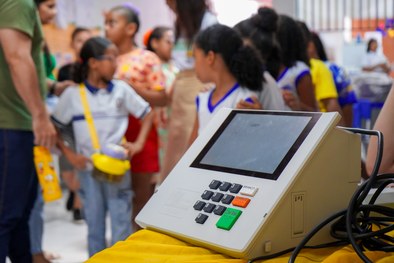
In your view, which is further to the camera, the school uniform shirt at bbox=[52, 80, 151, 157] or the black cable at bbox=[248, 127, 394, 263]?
the school uniform shirt at bbox=[52, 80, 151, 157]

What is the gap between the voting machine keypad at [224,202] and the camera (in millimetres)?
667

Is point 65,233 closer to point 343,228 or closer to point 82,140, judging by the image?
point 82,140

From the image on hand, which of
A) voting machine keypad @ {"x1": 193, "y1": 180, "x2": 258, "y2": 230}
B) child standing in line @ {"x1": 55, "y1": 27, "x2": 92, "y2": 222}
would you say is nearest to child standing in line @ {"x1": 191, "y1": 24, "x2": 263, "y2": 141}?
voting machine keypad @ {"x1": 193, "y1": 180, "x2": 258, "y2": 230}

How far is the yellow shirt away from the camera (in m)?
2.62

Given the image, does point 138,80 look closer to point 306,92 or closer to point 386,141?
point 306,92

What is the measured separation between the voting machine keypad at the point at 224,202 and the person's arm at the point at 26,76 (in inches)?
51.9

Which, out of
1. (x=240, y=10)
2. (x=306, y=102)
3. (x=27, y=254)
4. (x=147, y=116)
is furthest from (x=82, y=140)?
(x=240, y=10)

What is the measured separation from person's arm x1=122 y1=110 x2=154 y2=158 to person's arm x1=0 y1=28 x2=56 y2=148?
62 centimetres

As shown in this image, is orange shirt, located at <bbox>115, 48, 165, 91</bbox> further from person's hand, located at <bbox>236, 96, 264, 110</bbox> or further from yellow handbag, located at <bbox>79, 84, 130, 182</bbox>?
person's hand, located at <bbox>236, 96, 264, 110</bbox>

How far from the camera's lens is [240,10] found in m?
5.73

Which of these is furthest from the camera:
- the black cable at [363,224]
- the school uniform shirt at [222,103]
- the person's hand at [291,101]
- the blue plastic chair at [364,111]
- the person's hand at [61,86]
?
the blue plastic chair at [364,111]

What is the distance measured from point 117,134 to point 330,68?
108 cm

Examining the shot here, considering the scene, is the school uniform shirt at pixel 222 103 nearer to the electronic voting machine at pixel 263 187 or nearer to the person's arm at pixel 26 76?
the person's arm at pixel 26 76

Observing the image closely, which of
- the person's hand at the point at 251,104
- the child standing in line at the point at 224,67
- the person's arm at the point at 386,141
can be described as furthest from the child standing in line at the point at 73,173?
the person's arm at the point at 386,141
